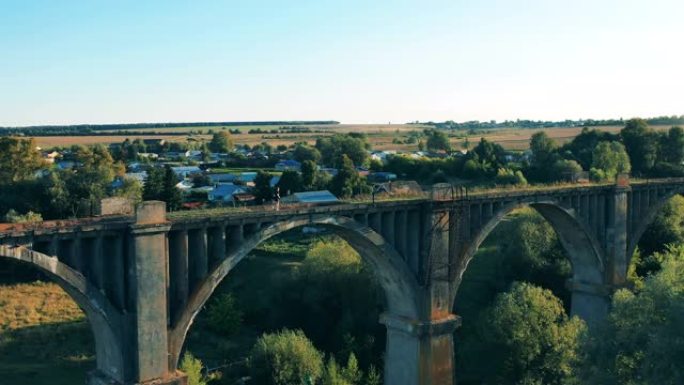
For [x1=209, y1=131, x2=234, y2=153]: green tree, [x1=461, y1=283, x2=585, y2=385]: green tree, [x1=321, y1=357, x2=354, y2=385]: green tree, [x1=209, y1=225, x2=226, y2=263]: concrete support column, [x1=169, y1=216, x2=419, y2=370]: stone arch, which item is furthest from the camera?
[x1=209, y1=131, x2=234, y2=153]: green tree

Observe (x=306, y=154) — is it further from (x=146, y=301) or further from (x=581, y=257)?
(x=146, y=301)

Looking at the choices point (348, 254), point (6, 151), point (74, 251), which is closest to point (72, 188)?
point (6, 151)

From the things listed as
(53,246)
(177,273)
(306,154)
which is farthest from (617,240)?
(306,154)

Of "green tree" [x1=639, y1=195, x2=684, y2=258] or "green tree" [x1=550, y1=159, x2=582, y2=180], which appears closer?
"green tree" [x1=639, y1=195, x2=684, y2=258]

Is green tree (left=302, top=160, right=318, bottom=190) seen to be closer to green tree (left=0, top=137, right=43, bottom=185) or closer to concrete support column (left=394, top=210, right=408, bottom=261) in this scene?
green tree (left=0, top=137, right=43, bottom=185)

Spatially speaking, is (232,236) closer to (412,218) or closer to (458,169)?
(412,218)

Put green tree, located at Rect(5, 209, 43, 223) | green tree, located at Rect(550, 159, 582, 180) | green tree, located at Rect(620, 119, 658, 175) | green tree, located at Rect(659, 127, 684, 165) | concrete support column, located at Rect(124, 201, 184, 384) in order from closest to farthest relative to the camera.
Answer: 1. concrete support column, located at Rect(124, 201, 184, 384)
2. green tree, located at Rect(5, 209, 43, 223)
3. green tree, located at Rect(550, 159, 582, 180)
4. green tree, located at Rect(659, 127, 684, 165)
5. green tree, located at Rect(620, 119, 658, 175)

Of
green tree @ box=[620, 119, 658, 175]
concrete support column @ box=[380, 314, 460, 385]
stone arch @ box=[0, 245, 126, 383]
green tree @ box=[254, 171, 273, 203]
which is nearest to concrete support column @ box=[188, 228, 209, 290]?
stone arch @ box=[0, 245, 126, 383]
